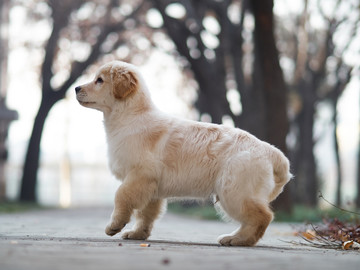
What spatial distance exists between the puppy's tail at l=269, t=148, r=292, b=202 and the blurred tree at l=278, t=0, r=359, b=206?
17708 millimetres

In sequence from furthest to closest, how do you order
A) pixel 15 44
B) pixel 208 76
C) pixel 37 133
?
pixel 15 44, pixel 37 133, pixel 208 76

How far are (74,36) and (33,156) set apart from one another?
5.69 metres

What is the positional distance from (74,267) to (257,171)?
2979 mm

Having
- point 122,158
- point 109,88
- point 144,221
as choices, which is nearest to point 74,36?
point 109,88

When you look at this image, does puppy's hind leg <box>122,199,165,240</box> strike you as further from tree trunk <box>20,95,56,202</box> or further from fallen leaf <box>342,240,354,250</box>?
tree trunk <box>20,95,56,202</box>

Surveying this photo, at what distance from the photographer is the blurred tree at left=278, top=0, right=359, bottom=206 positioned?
2439cm

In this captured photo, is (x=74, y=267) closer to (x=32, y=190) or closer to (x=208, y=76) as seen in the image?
(x=208, y=76)

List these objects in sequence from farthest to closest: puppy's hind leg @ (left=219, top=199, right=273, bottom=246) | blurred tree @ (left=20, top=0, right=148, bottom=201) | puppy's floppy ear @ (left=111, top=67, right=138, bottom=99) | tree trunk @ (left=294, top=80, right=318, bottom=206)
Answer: tree trunk @ (left=294, top=80, right=318, bottom=206) < blurred tree @ (left=20, top=0, right=148, bottom=201) < puppy's floppy ear @ (left=111, top=67, right=138, bottom=99) < puppy's hind leg @ (left=219, top=199, right=273, bottom=246)

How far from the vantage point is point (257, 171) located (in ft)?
21.7

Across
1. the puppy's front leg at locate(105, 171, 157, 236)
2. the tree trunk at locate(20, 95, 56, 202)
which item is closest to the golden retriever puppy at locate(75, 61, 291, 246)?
the puppy's front leg at locate(105, 171, 157, 236)

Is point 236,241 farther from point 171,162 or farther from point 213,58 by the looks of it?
point 213,58

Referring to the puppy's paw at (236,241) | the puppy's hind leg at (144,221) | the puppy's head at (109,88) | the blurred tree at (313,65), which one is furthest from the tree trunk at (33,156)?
the puppy's paw at (236,241)

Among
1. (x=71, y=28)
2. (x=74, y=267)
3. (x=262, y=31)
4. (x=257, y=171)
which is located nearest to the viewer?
(x=74, y=267)

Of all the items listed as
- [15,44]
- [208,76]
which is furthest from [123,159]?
[15,44]
